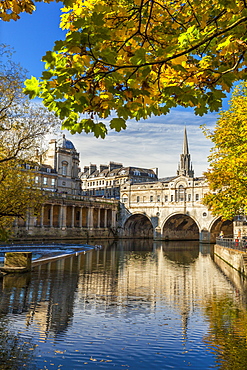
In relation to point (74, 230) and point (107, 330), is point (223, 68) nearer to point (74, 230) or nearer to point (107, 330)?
point (107, 330)

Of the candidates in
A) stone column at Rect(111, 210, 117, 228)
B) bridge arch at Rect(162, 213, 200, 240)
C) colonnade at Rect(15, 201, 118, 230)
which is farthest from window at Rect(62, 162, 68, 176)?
bridge arch at Rect(162, 213, 200, 240)

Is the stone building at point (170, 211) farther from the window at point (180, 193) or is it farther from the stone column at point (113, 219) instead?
the stone column at point (113, 219)

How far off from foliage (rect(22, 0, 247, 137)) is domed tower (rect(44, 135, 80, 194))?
78023 mm

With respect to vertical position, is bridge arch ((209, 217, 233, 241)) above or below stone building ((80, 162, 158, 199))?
below

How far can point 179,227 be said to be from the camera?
86.9m

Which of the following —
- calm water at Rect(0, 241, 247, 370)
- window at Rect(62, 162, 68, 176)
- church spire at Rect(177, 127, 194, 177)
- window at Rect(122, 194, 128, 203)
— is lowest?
calm water at Rect(0, 241, 247, 370)

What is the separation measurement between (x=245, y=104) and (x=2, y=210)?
16201 millimetres

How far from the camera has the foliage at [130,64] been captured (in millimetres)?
4812

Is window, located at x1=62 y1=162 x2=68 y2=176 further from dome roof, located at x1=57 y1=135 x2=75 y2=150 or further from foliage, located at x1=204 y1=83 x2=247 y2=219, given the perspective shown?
foliage, located at x1=204 y1=83 x2=247 y2=219

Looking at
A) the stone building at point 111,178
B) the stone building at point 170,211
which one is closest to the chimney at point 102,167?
the stone building at point 111,178

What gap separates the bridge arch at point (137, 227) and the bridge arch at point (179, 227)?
7473 millimetres

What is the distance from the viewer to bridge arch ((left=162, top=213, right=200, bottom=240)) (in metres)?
83.0

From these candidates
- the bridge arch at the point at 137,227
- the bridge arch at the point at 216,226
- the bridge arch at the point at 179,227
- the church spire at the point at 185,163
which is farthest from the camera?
the church spire at the point at 185,163

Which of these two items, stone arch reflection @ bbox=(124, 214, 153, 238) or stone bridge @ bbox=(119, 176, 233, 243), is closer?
stone bridge @ bbox=(119, 176, 233, 243)
